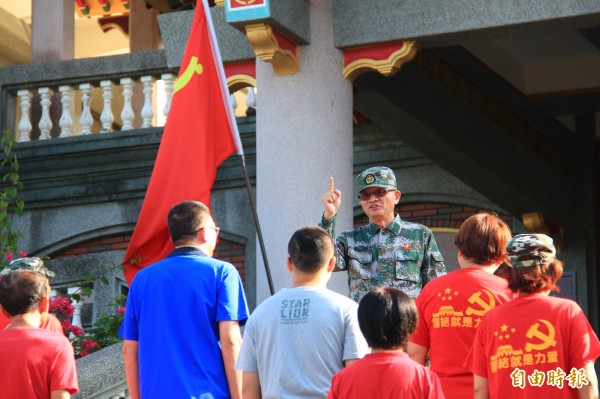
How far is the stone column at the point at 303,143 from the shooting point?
33.0ft

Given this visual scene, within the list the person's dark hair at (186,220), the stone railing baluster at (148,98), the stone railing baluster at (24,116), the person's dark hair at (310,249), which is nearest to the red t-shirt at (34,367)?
the person's dark hair at (186,220)

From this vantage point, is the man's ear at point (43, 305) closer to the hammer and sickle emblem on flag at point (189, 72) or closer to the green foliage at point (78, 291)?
the hammer and sickle emblem on flag at point (189, 72)

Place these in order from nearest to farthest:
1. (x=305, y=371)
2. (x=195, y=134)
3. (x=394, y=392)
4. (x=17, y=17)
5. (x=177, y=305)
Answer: (x=394, y=392) < (x=305, y=371) < (x=177, y=305) < (x=195, y=134) < (x=17, y=17)

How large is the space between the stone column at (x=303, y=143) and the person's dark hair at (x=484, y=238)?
316 cm

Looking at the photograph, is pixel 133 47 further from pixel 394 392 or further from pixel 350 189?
pixel 394 392

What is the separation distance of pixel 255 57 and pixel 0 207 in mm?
3389

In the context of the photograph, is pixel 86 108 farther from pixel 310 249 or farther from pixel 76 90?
pixel 310 249

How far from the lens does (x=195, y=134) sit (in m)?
9.48

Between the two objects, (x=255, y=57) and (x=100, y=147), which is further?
(x=100, y=147)

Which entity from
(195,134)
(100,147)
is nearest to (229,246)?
(100,147)

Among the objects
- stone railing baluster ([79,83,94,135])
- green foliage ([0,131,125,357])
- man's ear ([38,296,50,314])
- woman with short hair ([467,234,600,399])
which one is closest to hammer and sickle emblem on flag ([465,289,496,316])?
woman with short hair ([467,234,600,399])

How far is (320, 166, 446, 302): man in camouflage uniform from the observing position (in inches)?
305

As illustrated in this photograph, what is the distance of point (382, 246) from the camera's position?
7852 millimetres

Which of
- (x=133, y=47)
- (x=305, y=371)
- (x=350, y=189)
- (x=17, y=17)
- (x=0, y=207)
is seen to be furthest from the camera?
(x=17, y=17)
